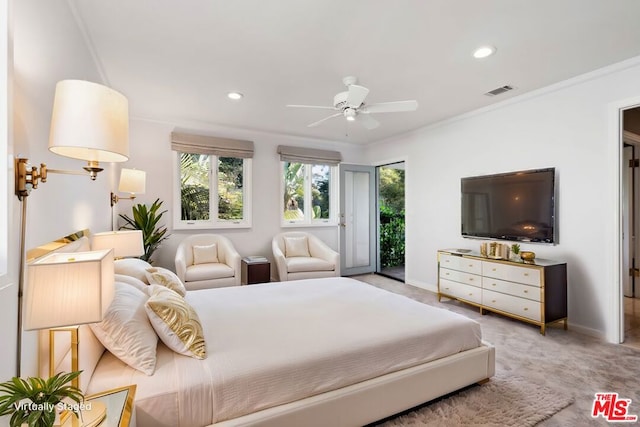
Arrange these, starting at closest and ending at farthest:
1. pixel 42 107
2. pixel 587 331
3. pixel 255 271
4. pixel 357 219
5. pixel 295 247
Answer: pixel 42 107, pixel 587 331, pixel 255 271, pixel 295 247, pixel 357 219

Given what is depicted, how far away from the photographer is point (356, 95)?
2617 mm

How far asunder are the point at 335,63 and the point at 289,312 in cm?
216

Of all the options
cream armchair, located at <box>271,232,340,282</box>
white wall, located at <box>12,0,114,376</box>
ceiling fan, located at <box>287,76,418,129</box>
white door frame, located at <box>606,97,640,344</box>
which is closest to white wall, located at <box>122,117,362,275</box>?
cream armchair, located at <box>271,232,340,282</box>

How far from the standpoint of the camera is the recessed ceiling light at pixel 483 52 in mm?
2473

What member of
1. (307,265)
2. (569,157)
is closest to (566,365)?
(569,157)

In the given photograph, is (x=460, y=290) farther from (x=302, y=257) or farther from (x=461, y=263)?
(x=302, y=257)

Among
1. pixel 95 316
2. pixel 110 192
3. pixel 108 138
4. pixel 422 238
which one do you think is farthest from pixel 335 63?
pixel 422 238

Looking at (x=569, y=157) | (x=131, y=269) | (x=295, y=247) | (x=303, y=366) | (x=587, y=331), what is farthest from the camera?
(x=295, y=247)

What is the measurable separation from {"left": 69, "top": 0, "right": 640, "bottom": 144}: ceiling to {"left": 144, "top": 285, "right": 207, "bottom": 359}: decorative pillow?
1906 mm

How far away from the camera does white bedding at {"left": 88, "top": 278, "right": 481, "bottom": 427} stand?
1.37 metres

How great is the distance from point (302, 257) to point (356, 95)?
2.99 meters

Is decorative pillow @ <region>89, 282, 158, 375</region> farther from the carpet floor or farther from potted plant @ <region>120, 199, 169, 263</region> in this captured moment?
potted plant @ <region>120, 199, 169, 263</region>

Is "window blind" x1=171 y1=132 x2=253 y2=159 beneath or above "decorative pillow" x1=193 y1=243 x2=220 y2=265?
above

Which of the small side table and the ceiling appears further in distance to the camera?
the small side table
